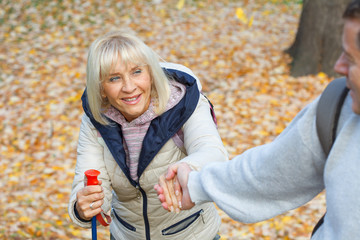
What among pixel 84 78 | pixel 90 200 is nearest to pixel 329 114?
pixel 90 200

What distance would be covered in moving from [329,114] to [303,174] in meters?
0.26

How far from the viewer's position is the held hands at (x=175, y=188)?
2.08 metres

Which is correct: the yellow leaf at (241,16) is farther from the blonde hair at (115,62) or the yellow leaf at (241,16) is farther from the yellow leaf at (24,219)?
the blonde hair at (115,62)

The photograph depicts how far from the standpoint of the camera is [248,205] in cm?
171

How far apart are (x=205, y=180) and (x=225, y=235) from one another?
3.26 m

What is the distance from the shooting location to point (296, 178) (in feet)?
4.99

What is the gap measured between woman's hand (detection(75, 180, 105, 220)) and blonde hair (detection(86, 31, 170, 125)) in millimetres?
447

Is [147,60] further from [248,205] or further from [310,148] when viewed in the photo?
[310,148]

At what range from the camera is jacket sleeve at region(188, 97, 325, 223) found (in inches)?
56.2

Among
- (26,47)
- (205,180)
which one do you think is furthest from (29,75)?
(205,180)

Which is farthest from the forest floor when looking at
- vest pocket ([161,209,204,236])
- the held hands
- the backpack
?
the backpack

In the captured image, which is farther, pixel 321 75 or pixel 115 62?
pixel 321 75

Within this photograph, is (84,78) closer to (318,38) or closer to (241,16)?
(241,16)

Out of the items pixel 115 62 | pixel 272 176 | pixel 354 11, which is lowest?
pixel 272 176
